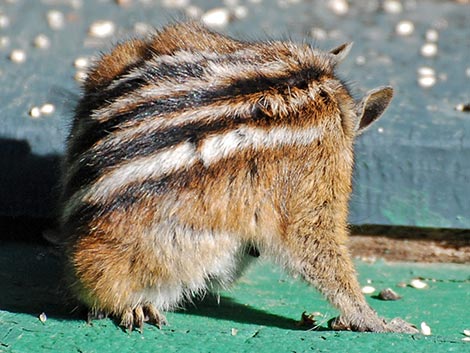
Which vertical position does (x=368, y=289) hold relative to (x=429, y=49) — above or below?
below

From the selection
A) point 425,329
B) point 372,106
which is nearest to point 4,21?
point 372,106

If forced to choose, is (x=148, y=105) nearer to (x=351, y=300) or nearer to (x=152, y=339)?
(x=152, y=339)

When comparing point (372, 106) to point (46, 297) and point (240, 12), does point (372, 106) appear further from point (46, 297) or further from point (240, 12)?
point (240, 12)

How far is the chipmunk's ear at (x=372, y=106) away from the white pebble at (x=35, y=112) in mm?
1722

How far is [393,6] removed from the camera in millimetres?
7445

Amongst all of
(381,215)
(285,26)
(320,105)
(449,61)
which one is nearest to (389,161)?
(381,215)

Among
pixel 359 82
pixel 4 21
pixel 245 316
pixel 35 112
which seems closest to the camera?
pixel 245 316

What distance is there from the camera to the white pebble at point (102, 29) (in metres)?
6.57

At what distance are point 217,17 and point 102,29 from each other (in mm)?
768

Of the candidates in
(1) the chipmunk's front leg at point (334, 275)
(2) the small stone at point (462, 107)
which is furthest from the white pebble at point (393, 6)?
(1) the chipmunk's front leg at point (334, 275)

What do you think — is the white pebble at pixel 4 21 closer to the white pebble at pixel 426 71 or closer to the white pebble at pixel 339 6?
the white pebble at pixel 339 6

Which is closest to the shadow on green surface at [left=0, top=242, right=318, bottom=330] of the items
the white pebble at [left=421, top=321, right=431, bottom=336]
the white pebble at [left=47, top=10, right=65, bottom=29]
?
the white pebble at [left=421, top=321, right=431, bottom=336]

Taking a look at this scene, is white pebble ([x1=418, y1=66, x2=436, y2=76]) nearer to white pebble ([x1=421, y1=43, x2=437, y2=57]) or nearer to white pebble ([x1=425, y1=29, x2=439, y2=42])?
white pebble ([x1=421, y1=43, x2=437, y2=57])

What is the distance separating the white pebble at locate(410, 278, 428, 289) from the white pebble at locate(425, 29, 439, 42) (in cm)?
241
